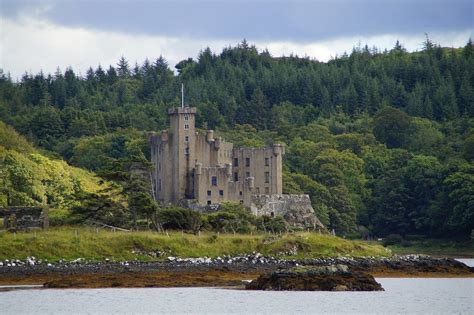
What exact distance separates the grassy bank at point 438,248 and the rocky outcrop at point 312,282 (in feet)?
134

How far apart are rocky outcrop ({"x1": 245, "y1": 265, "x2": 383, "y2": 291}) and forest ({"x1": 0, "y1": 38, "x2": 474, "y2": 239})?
63.4 ft

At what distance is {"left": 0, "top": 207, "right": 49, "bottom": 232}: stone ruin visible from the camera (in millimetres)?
86812

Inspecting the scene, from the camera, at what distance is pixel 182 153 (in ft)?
357

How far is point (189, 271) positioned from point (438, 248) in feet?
139

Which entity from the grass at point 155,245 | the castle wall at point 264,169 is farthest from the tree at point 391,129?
the grass at point 155,245

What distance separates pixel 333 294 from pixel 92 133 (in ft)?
280

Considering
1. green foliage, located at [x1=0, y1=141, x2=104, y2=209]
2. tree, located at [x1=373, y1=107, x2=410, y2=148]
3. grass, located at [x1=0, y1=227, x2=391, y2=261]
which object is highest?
tree, located at [x1=373, y1=107, x2=410, y2=148]

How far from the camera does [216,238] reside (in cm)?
8931

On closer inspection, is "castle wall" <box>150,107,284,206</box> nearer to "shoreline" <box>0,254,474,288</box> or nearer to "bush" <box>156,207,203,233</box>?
"bush" <box>156,207,203,233</box>

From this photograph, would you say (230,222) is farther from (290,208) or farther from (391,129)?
(391,129)

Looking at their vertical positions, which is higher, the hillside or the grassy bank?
the hillside

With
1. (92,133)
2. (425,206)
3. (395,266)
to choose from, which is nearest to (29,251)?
(395,266)

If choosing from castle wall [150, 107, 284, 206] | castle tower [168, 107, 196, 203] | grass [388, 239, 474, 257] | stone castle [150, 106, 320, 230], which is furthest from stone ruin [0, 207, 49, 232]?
grass [388, 239, 474, 257]

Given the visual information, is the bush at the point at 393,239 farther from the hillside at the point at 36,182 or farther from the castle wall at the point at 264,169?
the hillside at the point at 36,182
